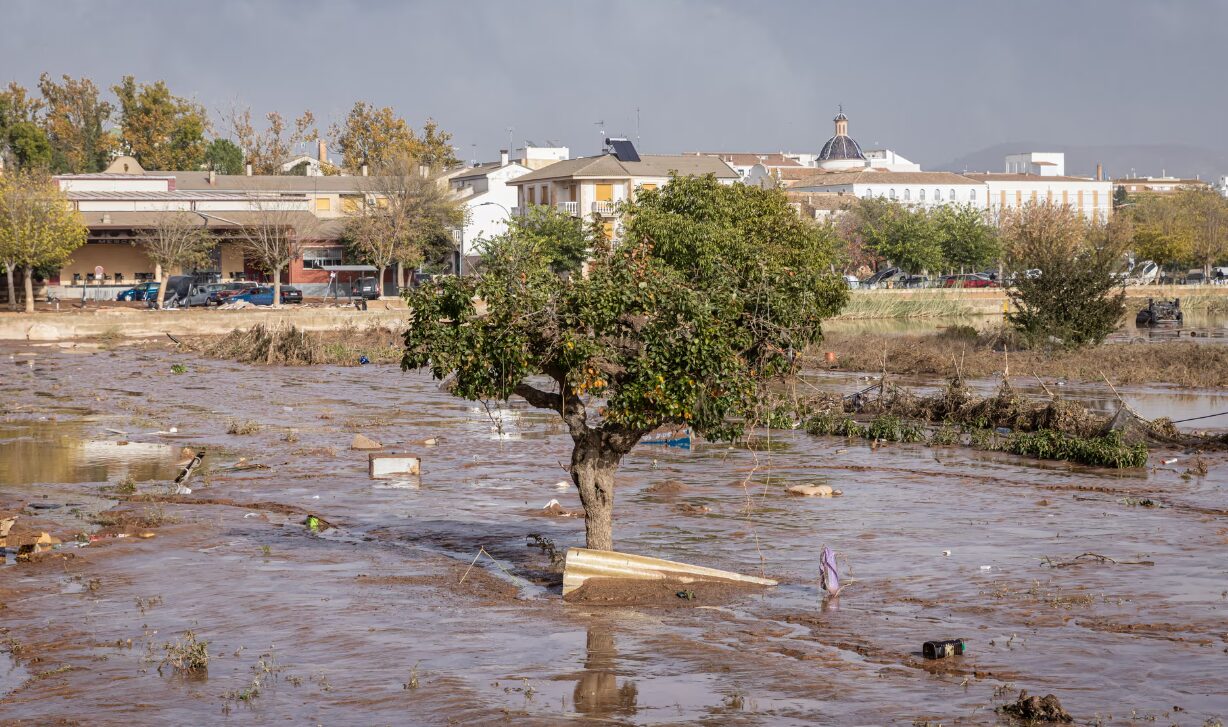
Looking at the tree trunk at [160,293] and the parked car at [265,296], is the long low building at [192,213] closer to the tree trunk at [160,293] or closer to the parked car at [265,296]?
the tree trunk at [160,293]

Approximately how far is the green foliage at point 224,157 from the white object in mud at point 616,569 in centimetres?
8579

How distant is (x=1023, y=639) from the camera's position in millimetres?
11883

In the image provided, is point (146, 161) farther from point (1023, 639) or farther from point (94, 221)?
point (1023, 639)

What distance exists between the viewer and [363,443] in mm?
24328

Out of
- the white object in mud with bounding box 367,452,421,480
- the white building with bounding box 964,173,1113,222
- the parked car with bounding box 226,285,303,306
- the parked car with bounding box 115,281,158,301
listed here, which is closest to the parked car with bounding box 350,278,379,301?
the parked car with bounding box 226,285,303,306

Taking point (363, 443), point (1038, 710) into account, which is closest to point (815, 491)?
point (363, 443)

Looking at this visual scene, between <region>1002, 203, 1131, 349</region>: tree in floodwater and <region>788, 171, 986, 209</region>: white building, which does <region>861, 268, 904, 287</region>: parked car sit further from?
<region>1002, 203, 1131, 349</region>: tree in floodwater

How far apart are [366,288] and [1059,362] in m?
39.6

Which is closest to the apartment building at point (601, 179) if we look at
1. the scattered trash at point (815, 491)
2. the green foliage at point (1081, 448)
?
the green foliage at point (1081, 448)

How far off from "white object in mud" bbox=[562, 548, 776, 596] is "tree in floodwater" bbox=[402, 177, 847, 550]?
1.25 ft

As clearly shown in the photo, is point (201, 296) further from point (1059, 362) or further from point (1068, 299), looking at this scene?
point (1059, 362)

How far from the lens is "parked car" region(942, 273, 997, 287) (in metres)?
74.9

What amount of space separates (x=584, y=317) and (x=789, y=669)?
150 inches

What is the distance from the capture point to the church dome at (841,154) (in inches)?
5950
